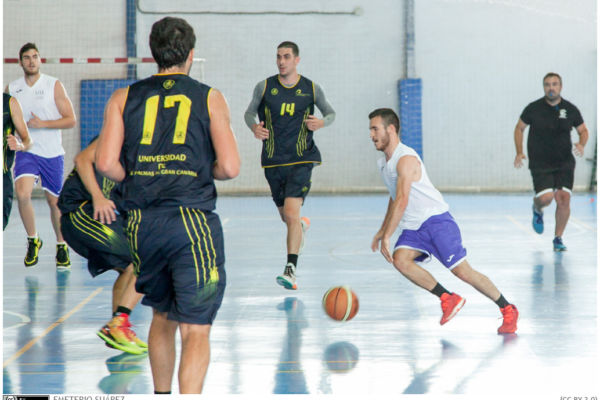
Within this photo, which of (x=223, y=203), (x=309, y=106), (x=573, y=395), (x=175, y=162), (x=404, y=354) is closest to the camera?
(x=175, y=162)

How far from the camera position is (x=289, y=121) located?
7684 millimetres

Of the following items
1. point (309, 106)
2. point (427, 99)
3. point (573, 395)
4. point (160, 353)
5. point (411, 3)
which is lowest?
point (573, 395)

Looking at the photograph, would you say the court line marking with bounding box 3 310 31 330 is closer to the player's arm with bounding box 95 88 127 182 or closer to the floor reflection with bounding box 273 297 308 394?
the floor reflection with bounding box 273 297 308 394

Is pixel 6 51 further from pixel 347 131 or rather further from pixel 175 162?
pixel 175 162

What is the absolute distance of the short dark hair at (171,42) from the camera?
346 cm

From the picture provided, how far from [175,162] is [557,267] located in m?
5.69

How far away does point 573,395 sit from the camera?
412 centimetres

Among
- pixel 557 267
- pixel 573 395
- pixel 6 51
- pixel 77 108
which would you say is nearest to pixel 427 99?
pixel 77 108

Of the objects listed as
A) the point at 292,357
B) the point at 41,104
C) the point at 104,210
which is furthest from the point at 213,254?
the point at 41,104

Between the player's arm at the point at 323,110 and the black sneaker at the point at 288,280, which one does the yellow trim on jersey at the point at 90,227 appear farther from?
the player's arm at the point at 323,110

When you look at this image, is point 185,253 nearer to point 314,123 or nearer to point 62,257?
point 314,123

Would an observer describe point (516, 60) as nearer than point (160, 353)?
No

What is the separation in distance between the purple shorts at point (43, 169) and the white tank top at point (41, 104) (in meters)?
0.07

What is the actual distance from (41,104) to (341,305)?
4484mm
